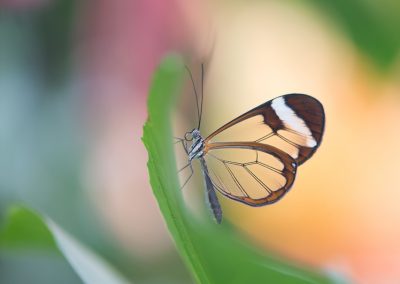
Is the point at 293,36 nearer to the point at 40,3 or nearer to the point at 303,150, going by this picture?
the point at 40,3

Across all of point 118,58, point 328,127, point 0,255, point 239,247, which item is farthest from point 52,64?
point 239,247

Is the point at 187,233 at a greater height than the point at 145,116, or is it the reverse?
the point at 145,116

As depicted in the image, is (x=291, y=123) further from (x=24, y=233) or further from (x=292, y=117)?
(x=24, y=233)

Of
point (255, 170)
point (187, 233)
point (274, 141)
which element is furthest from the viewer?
point (255, 170)

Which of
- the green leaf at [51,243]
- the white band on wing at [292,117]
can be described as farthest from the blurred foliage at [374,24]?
the green leaf at [51,243]

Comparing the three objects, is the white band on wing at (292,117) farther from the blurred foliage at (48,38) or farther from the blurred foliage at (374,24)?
the blurred foliage at (48,38)

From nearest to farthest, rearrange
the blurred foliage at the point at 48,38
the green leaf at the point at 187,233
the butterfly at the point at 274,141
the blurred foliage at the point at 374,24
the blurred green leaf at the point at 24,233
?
the green leaf at the point at 187,233 < the blurred green leaf at the point at 24,233 < the butterfly at the point at 274,141 < the blurred foliage at the point at 374,24 < the blurred foliage at the point at 48,38

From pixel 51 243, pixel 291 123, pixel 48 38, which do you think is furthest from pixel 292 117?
pixel 48 38
